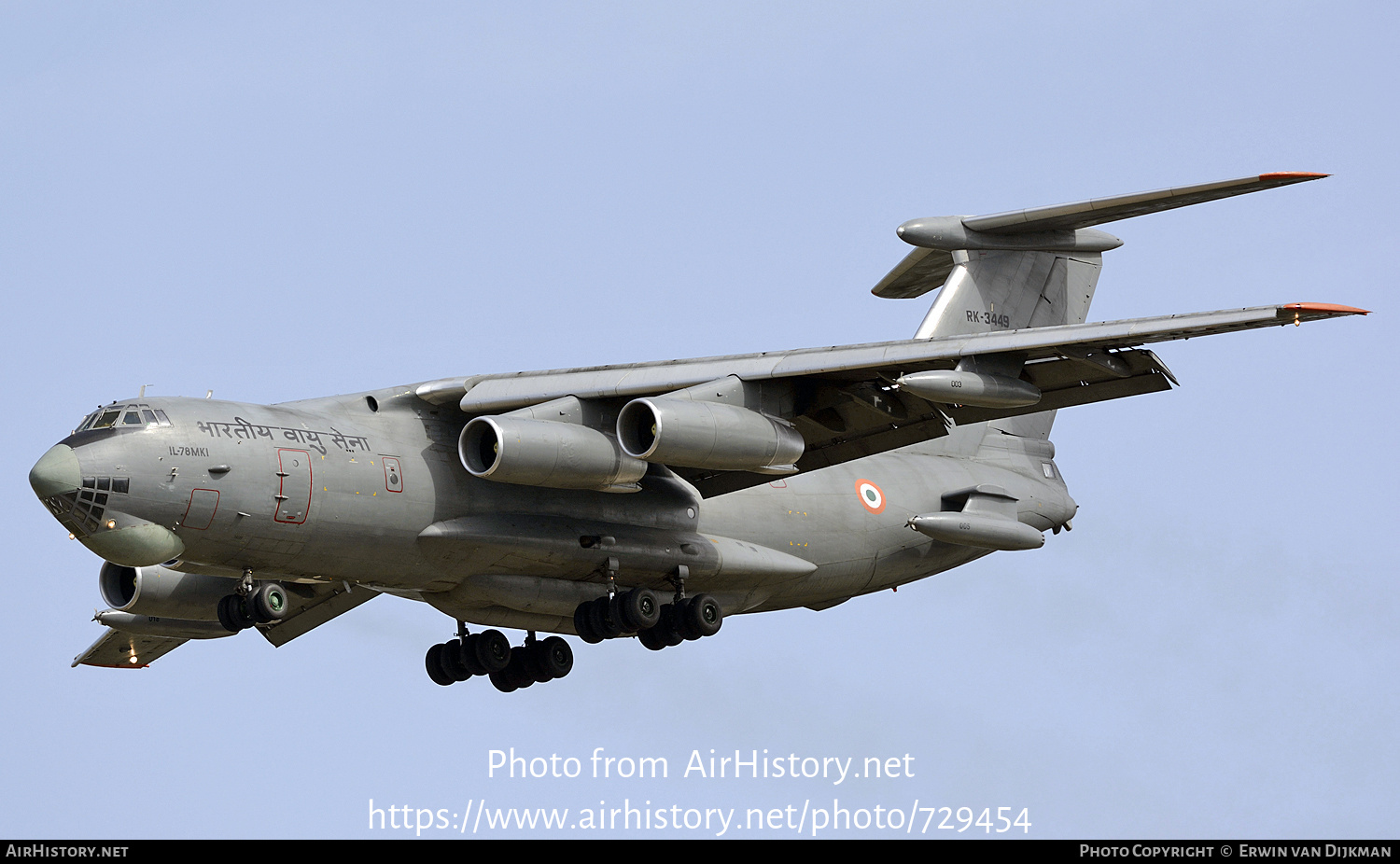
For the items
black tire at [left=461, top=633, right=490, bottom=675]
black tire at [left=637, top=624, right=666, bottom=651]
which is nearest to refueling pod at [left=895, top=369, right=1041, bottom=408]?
black tire at [left=637, top=624, right=666, bottom=651]

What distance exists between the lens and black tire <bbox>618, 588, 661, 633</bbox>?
70.2ft

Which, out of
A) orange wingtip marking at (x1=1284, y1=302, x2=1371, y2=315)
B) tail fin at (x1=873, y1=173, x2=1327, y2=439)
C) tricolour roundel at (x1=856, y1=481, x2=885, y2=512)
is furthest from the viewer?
tricolour roundel at (x1=856, y1=481, x2=885, y2=512)

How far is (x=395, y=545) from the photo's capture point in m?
20.3

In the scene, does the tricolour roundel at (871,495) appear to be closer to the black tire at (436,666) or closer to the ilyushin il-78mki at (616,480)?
the ilyushin il-78mki at (616,480)

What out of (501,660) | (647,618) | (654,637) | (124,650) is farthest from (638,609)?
(124,650)

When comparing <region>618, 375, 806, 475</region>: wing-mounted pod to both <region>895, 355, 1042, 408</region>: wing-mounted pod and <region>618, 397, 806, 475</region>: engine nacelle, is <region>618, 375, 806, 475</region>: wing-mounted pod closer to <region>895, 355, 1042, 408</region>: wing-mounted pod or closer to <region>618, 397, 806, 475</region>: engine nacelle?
<region>618, 397, 806, 475</region>: engine nacelle

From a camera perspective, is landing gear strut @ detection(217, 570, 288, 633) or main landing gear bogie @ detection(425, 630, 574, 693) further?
main landing gear bogie @ detection(425, 630, 574, 693)

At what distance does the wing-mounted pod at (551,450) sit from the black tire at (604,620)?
1.56 m

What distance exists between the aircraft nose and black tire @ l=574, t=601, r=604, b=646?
5.25m
